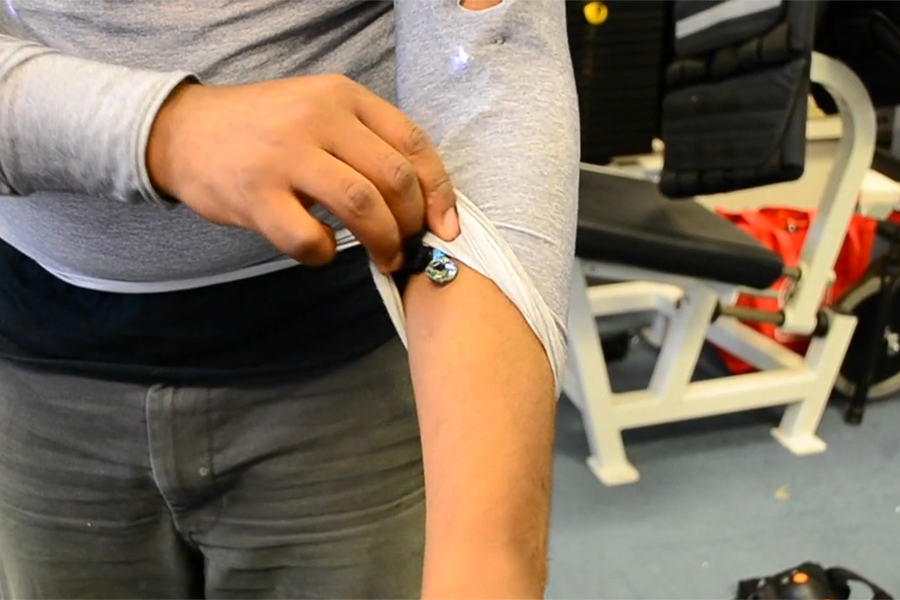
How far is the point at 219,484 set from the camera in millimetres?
606

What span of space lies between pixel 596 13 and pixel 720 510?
3.52 feet

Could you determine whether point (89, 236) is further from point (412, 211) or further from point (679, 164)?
point (679, 164)

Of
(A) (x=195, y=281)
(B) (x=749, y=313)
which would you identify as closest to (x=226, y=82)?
(A) (x=195, y=281)

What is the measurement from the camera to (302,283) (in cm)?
58

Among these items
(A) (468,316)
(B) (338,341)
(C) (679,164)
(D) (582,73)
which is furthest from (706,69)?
(A) (468,316)

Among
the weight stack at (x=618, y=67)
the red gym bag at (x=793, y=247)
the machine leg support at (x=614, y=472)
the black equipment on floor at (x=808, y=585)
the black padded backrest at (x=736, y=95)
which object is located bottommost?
the machine leg support at (x=614, y=472)

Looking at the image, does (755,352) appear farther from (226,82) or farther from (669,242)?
(226,82)

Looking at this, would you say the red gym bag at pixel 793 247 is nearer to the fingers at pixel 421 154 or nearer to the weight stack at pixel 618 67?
the weight stack at pixel 618 67

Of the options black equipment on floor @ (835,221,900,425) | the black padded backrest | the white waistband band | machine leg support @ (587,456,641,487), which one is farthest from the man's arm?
black equipment on floor @ (835,221,900,425)

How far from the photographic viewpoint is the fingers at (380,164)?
39 centimetres

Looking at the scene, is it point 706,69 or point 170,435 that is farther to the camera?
point 706,69

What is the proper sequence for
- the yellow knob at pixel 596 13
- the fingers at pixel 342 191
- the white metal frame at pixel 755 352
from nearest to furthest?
the fingers at pixel 342 191 < the white metal frame at pixel 755 352 < the yellow knob at pixel 596 13

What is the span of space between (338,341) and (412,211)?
0.65ft

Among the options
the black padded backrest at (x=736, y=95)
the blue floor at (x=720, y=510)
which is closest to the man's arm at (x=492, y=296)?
the black padded backrest at (x=736, y=95)
